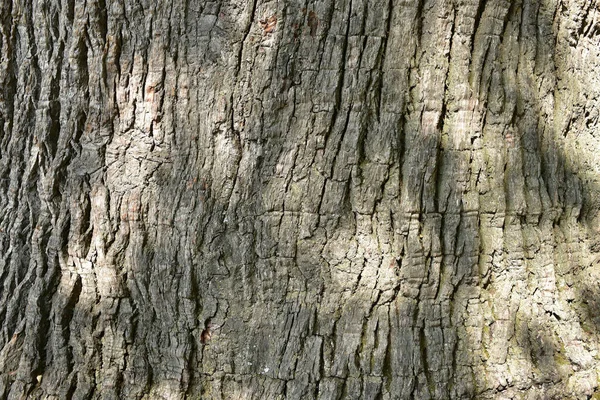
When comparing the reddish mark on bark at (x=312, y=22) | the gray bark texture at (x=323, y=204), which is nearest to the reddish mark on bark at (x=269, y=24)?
the gray bark texture at (x=323, y=204)

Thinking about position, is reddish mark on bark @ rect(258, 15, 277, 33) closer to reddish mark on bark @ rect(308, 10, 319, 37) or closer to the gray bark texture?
the gray bark texture

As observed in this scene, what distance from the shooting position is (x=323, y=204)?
198cm

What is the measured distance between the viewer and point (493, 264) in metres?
2.02

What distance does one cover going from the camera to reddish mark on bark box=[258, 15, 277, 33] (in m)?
1.98

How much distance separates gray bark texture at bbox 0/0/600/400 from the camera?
197cm

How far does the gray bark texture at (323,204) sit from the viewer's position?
197 cm

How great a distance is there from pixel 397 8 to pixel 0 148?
1563mm

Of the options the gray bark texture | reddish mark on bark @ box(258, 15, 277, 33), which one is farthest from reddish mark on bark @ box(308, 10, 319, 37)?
reddish mark on bark @ box(258, 15, 277, 33)

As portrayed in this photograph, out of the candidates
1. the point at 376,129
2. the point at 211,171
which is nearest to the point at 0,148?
the point at 211,171

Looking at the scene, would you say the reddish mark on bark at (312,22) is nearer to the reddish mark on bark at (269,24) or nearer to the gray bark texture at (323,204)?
the gray bark texture at (323,204)

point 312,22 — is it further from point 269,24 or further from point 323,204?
point 323,204

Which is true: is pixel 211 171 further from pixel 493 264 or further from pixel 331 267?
pixel 493 264

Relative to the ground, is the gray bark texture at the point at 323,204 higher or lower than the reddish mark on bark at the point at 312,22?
lower

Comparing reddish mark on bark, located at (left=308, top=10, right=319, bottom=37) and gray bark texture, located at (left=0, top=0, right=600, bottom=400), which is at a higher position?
reddish mark on bark, located at (left=308, top=10, right=319, bottom=37)
